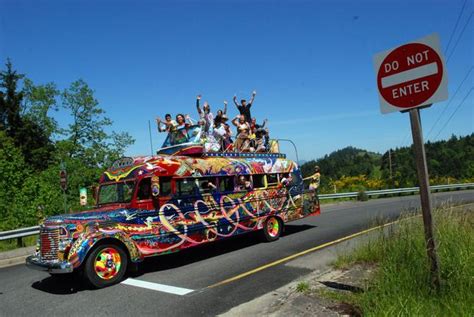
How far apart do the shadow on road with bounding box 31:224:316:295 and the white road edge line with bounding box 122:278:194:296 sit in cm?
45

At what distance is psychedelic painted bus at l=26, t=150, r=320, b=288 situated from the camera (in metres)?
7.37

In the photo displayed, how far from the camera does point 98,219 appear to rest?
25.0ft

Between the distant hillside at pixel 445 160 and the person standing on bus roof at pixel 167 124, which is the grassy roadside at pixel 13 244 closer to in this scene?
the person standing on bus roof at pixel 167 124

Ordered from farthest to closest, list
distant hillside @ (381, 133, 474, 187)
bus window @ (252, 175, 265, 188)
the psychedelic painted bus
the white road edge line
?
distant hillside @ (381, 133, 474, 187), bus window @ (252, 175, 265, 188), the psychedelic painted bus, the white road edge line

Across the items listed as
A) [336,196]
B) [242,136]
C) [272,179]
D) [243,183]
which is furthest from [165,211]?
[336,196]

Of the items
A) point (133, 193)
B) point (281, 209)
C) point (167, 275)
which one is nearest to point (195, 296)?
point (167, 275)

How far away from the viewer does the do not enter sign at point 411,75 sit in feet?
14.6

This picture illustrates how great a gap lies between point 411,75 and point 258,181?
284 inches

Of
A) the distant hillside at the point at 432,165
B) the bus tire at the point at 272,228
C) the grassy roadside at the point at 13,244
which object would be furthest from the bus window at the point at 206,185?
the distant hillside at the point at 432,165

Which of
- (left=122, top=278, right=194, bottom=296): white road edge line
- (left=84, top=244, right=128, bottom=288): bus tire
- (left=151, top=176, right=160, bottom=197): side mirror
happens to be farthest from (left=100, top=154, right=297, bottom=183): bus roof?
(left=122, top=278, right=194, bottom=296): white road edge line

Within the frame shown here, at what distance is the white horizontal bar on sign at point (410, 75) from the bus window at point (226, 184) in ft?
19.6

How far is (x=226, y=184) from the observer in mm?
10453

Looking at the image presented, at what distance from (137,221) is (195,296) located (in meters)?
2.35

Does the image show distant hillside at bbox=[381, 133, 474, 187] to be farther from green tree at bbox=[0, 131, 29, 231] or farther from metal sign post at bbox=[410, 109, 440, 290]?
metal sign post at bbox=[410, 109, 440, 290]
